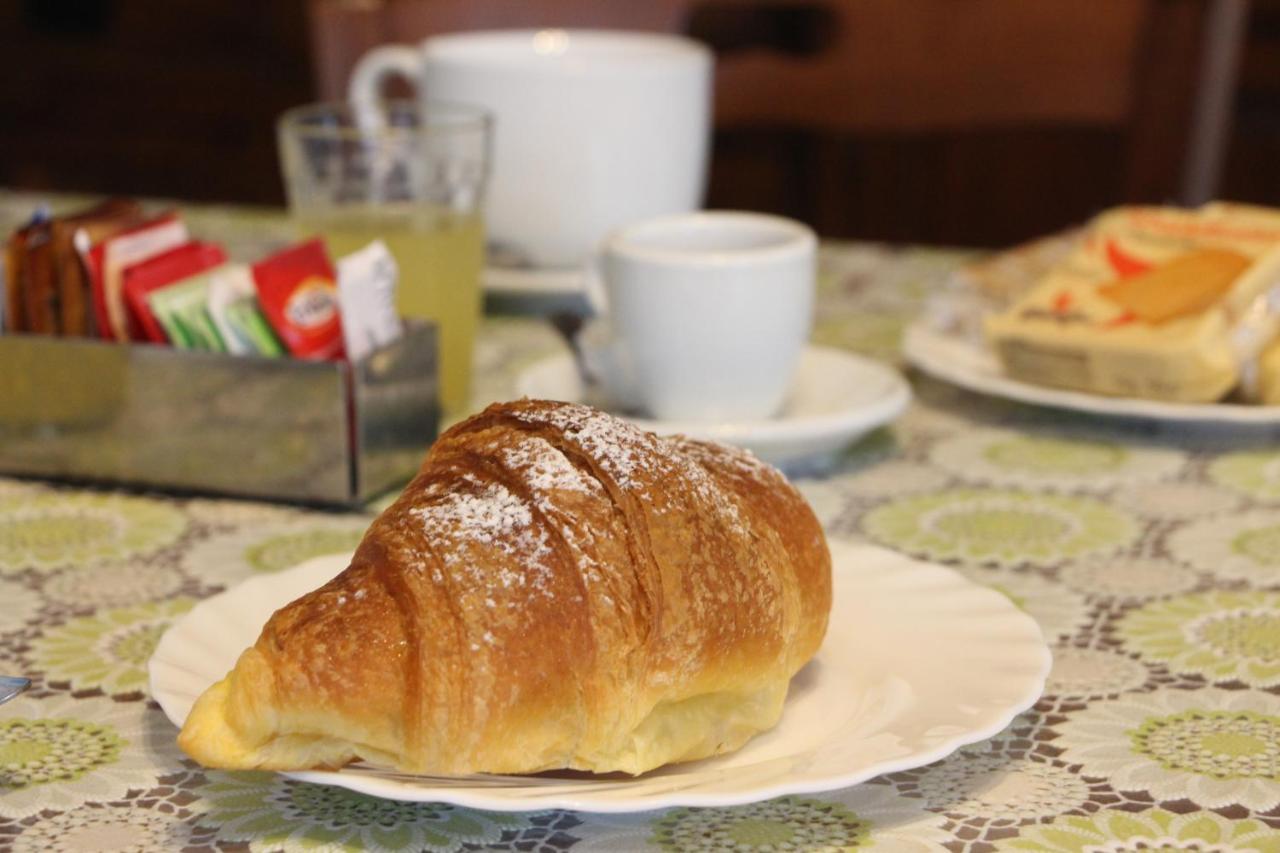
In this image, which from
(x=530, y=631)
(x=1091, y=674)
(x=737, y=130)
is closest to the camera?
(x=530, y=631)

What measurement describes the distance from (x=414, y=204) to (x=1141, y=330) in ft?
1.48

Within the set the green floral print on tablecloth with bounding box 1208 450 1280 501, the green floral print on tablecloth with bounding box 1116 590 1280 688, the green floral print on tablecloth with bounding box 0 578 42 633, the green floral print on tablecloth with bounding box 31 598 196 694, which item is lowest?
the green floral print on tablecloth with bounding box 0 578 42 633

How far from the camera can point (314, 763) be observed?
0.48 meters

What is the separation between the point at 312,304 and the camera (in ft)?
2.67

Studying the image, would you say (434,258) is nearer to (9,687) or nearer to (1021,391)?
(1021,391)

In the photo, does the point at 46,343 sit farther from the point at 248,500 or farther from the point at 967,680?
the point at 967,680

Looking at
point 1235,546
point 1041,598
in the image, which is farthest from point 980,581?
point 1235,546

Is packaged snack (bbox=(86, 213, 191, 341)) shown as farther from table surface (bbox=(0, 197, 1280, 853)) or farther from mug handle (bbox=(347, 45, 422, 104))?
mug handle (bbox=(347, 45, 422, 104))

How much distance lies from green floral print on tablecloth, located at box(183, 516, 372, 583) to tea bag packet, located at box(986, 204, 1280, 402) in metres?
0.42

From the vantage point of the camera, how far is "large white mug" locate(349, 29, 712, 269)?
117 cm

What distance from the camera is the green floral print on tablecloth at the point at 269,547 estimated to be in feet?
2.38

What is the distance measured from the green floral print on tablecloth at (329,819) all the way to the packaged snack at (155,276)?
35 cm

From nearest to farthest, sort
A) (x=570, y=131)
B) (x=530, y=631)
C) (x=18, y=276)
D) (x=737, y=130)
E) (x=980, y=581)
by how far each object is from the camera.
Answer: (x=530, y=631) → (x=980, y=581) → (x=18, y=276) → (x=570, y=131) → (x=737, y=130)

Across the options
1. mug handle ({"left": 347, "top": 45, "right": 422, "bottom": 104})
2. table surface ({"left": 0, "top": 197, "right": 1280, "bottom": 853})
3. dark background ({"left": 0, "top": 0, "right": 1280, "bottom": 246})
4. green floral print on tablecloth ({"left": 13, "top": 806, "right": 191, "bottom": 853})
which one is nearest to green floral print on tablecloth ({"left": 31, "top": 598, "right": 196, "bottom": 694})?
table surface ({"left": 0, "top": 197, "right": 1280, "bottom": 853})
